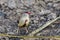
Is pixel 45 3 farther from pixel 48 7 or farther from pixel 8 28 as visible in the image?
pixel 8 28

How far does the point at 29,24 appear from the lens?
345 cm

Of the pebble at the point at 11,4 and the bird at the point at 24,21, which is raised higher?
the pebble at the point at 11,4

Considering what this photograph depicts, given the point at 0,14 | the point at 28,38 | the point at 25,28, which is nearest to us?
the point at 28,38

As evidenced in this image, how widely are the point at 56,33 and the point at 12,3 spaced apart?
836 millimetres

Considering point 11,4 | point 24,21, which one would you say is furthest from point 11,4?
point 24,21

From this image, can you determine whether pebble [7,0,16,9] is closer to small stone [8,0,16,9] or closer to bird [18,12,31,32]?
small stone [8,0,16,9]

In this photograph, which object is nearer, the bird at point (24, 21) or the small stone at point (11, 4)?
the bird at point (24, 21)

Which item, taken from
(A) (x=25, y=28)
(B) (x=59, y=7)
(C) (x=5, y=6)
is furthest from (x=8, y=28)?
(B) (x=59, y=7)

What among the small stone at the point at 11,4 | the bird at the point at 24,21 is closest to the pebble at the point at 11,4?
the small stone at the point at 11,4

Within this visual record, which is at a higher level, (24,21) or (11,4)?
(11,4)

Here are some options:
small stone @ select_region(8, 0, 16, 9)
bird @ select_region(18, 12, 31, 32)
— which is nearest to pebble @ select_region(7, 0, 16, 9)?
small stone @ select_region(8, 0, 16, 9)

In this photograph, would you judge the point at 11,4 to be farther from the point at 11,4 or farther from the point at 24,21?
the point at 24,21

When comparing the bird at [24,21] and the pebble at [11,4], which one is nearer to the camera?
the bird at [24,21]

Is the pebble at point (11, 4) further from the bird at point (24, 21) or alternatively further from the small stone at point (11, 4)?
the bird at point (24, 21)
